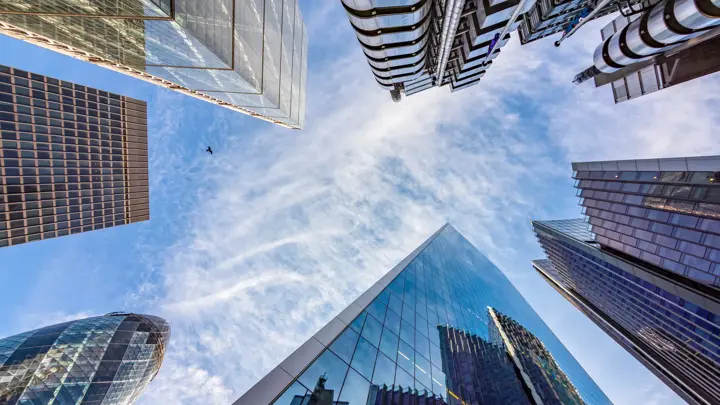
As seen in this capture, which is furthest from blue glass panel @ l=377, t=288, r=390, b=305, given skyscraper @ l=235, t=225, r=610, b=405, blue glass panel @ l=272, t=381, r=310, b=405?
blue glass panel @ l=272, t=381, r=310, b=405

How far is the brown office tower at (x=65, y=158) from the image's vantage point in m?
61.3

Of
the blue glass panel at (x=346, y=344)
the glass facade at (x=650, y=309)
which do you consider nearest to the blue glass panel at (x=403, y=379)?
the blue glass panel at (x=346, y=344)

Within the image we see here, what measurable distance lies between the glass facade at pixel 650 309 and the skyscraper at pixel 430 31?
3355 centimetres

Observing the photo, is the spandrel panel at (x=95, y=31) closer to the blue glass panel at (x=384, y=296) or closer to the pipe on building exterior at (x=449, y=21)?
the blue glass panel at (x=384, y=296)

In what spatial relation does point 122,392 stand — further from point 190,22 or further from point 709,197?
point 709,197

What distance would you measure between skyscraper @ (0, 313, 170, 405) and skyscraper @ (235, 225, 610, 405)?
6821 centimetres

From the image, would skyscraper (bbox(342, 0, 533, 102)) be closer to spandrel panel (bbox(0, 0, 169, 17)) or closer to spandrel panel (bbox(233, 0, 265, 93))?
spandrel panel (bbox(233, 0, 265, 93))

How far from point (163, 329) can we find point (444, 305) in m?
85.1

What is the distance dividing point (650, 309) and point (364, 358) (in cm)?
5116

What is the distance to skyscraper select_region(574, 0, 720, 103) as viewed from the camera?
14.1 m

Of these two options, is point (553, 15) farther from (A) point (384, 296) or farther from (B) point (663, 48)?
(A) point (384, 296)

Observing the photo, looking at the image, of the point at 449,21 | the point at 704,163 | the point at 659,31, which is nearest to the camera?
the point at 659,31

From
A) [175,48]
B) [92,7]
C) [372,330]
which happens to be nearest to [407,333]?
[372,330]

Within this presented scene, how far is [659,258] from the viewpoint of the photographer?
111 ft
